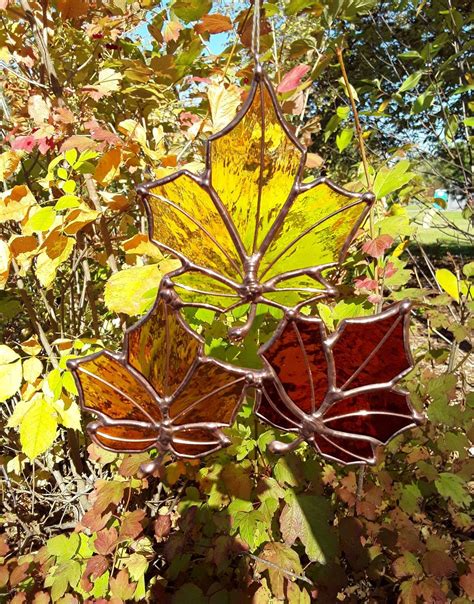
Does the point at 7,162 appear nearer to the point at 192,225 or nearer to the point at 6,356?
the point at 6,356

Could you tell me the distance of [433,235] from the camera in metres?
11.0

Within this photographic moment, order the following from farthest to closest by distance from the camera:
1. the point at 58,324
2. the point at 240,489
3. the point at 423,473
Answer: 1. the point at 58,324
2. the point at 423,473
3. the point at 240,489

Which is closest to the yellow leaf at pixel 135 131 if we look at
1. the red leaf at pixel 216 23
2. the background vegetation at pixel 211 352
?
the background vegetation at pixel 211 352

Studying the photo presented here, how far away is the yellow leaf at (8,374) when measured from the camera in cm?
86

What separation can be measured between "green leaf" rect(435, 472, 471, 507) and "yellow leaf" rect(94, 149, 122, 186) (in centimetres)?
104

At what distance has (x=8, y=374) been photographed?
2.91 feet

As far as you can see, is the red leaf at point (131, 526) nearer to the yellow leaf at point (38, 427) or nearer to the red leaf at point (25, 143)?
the yellow leaf at point (38, 427)

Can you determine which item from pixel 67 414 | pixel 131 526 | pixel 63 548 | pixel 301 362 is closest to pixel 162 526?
pixel 131 526

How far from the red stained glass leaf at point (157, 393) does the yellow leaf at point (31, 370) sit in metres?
0.58

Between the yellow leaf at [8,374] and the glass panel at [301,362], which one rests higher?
the yellow leaf at [8,374]

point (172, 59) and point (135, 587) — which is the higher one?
point (172, 59)

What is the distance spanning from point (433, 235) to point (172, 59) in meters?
11.2

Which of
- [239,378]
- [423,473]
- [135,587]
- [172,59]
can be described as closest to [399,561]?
[423,473]

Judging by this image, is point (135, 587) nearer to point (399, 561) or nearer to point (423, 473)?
point (399, 561)
